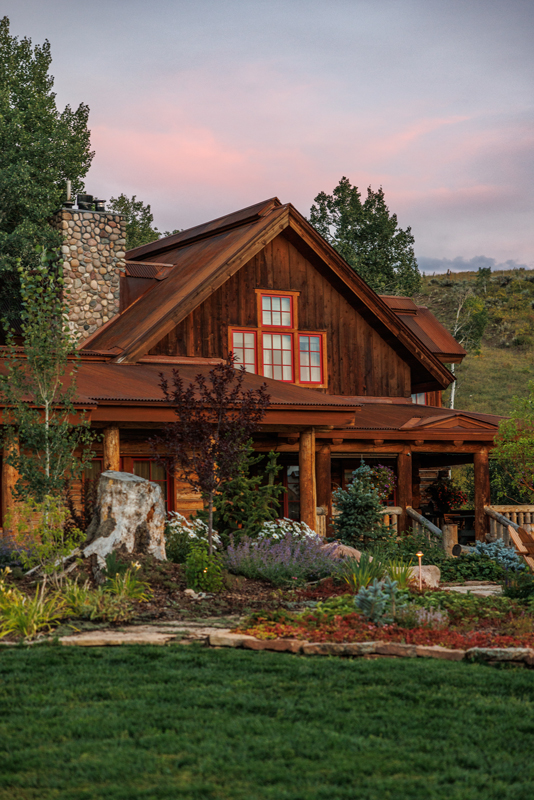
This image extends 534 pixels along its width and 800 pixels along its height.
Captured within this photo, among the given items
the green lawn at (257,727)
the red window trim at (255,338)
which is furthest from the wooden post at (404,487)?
Result: the green lawn at (257,727)

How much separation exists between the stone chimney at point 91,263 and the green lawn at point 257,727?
12945 mm

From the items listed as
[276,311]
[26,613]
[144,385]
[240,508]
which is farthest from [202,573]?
[276,311]

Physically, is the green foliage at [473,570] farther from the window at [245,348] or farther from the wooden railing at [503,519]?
the window at [245,348]

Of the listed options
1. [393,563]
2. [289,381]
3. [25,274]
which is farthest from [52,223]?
[393,563]

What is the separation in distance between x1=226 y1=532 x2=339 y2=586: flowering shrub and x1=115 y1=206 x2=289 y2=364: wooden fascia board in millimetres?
5872

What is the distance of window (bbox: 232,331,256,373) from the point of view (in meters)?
18.8

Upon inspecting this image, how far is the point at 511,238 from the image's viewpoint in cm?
4216

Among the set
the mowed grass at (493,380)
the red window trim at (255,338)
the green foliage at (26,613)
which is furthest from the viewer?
the mowed grass at (493,380)

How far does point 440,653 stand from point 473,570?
759cm

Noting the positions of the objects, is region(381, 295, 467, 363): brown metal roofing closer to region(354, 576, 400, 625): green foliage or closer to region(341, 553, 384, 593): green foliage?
region(341, 553, 384, 593): green foliage

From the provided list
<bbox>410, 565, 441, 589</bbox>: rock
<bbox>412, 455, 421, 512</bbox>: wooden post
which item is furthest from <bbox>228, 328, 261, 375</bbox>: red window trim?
<bbox>410, 565, 441, 589</bbox>: rock

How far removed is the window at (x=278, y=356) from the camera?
63.0 ft

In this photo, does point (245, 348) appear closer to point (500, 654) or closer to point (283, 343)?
point (283, 343)

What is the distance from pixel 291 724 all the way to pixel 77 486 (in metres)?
11.4
